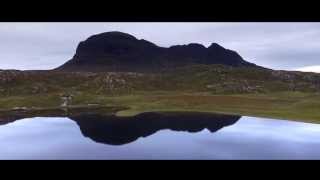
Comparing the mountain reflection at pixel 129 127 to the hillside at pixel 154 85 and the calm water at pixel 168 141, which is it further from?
the hillside at pixel 154 85

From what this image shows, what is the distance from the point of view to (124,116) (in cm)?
3475

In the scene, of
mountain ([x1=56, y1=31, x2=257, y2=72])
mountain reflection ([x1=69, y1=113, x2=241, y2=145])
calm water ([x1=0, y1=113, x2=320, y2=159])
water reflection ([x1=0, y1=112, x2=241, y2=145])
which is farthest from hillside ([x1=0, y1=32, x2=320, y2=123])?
calm water ([x1=0, y1=113, x2=320, y2=159])

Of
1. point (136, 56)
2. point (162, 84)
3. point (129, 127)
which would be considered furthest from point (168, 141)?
point (136, 56)

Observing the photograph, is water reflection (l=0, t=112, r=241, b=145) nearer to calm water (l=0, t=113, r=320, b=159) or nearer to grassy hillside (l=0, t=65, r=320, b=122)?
calm water (l=0, t=113, r=320, b=159)

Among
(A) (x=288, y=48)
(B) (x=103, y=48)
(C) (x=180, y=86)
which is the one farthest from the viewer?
(B) (x=103, y=48)

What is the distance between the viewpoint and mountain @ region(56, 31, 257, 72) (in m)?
151

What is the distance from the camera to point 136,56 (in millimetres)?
159125

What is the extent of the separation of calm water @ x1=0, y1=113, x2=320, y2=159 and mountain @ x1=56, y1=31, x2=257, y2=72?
119 meters

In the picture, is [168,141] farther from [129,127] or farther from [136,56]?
[136,56]

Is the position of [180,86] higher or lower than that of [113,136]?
higher

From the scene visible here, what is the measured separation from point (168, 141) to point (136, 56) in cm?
13974

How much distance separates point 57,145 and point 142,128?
8795mm
